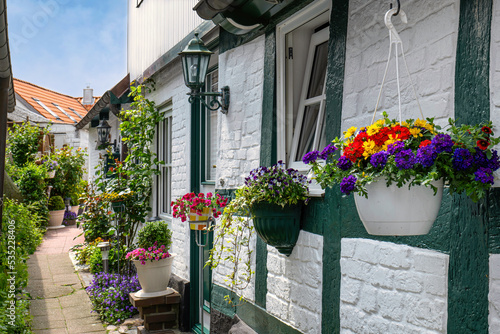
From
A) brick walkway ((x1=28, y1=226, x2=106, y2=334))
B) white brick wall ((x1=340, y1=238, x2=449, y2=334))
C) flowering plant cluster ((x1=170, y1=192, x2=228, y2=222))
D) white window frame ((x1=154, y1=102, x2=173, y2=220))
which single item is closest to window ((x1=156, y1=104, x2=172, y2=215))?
white window frame ((x1=154, y1=102, x2=173, y2=220))

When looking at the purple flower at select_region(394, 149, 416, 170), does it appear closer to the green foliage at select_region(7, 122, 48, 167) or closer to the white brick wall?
the white brick wall

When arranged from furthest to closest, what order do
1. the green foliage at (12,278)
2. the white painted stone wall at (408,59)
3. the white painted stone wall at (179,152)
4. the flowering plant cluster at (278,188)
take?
1. the white painted stone wall at (179,152)
2. the green foliage at (12,278)
3. the flowering plant cluster at (278,188)
4. the white painted stone wall at (408,59)

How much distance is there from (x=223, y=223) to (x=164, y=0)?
398 cm

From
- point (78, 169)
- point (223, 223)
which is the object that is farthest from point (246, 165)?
point (78, 169)

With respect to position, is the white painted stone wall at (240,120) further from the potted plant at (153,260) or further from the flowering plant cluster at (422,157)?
the flowering plant cluster at (422,157)

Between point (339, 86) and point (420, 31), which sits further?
point (339, 86)

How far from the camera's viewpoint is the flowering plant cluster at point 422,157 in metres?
1.78

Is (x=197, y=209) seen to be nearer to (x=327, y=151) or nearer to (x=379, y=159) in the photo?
(x=327, y=151)

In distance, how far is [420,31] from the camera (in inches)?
94.6

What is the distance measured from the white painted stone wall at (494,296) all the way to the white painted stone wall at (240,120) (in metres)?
2.23

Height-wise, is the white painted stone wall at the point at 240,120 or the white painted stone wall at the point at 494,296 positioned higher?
the white painted stone wall at the point at 240,120

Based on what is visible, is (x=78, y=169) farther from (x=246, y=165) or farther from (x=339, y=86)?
(x=339, y=86)

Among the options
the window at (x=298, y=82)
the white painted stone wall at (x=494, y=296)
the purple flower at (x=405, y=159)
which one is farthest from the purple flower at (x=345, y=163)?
the window at (x=298, y=82)

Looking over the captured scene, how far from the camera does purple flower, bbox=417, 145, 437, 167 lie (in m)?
1.81
